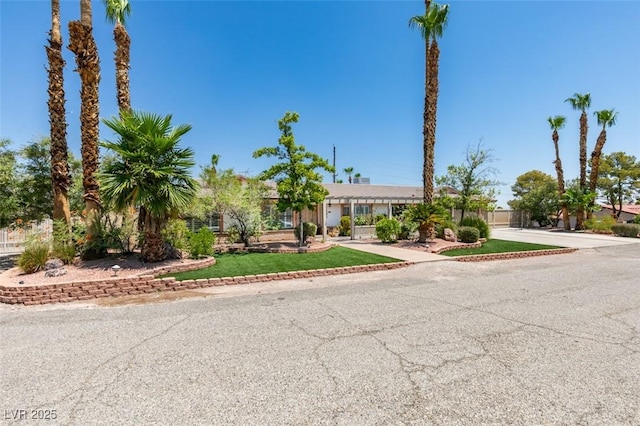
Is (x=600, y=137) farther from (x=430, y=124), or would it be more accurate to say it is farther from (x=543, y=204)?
(x=430, y=124)

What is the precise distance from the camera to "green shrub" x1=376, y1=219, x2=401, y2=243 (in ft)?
54.3

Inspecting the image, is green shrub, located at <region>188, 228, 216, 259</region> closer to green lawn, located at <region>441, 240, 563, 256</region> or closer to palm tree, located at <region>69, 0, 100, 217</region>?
palm tree, located at <region>69, 0, 100, 217</region>

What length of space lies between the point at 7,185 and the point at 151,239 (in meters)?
6.43

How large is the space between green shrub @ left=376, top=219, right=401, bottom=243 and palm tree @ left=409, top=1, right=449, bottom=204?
2095 millimetres

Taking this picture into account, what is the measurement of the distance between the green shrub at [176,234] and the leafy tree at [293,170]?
4.25m

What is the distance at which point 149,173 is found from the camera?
9016 mm

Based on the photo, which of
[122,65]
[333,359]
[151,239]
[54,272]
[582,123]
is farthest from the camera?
[582,123]

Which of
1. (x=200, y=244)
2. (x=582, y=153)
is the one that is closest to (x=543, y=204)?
(x=582, y=153)

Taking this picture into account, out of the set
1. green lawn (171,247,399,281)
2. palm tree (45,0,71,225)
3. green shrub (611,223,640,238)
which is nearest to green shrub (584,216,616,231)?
green shrub (611,223,640,238)

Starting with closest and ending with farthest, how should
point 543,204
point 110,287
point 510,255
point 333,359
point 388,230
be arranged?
point 333,359 → point 110,287 → point 510,255 → point 388,230 → point 543,204

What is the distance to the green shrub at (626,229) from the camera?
2062cm

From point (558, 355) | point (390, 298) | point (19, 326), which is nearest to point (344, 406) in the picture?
point (558, 355)

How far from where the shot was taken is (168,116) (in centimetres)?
935

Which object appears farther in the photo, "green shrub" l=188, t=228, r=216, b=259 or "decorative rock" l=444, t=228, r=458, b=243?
"decorative rock" l=444, t=228, r=458, b=243
